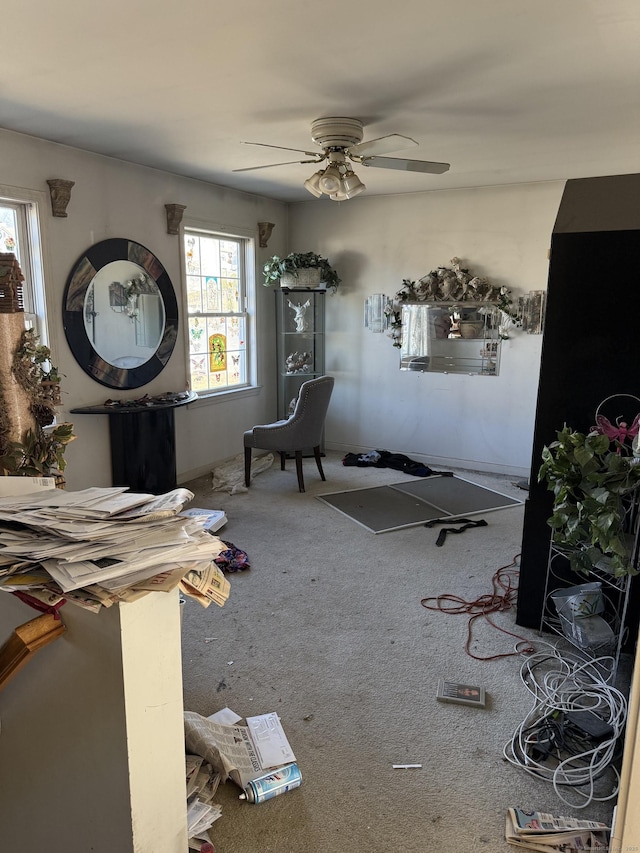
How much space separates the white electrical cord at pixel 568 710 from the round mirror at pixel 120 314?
3290mm

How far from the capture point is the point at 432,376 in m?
5.55

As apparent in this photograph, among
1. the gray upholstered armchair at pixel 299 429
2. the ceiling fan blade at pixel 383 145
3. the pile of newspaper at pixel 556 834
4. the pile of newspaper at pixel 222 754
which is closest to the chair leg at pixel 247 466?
the gray upholstered armchair at pixel 299 429

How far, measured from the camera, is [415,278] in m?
5.46

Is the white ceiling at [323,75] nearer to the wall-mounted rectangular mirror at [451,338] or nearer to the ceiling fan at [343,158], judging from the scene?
the ceiling fan at [343,158]

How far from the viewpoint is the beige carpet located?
5.77 ft

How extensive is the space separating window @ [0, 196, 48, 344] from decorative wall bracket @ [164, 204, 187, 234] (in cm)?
115

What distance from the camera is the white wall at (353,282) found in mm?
3975

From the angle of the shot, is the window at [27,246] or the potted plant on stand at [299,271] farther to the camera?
the potted plant on stand at [299,271]

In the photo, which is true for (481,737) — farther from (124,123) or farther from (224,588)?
(124,123)

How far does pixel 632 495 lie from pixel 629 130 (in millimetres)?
2286

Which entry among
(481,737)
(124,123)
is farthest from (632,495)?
(124,123)

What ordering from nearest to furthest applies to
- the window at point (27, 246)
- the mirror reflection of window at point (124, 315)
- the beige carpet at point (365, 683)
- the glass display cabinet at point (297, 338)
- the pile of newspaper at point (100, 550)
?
the pile of newspaper at point (100, 550)
the beige carpet at point (365, 683)
the window at point (27, 246)
the mirror reflection of window at point (124, 315)
the glass display cabinet at point (297, 338)

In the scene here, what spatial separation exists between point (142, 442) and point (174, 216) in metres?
1.80

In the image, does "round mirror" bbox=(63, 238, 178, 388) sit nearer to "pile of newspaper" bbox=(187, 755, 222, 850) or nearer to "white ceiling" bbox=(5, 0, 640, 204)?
"white ceiling" bbox=(5, 0, 640, 204)
